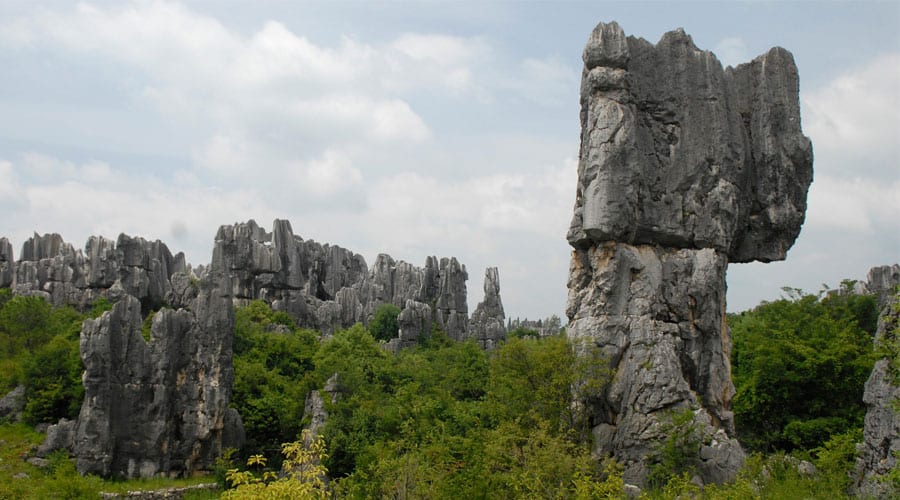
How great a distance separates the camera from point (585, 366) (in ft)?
62.5

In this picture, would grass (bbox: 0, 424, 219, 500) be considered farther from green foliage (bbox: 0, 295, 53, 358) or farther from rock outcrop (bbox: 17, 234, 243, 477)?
green foliage (bbox: 0, 295, 53, 358)

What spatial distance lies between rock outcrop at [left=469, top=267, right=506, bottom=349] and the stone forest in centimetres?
2368

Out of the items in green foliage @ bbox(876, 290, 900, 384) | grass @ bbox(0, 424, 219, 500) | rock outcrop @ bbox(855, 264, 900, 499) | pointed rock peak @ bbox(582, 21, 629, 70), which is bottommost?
grass @ bbox(0, 424, 219, 500)

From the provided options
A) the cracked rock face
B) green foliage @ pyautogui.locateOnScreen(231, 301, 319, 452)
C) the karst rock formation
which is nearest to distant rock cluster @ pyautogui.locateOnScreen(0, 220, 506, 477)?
the cracked rock face

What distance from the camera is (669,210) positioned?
66.2 ft

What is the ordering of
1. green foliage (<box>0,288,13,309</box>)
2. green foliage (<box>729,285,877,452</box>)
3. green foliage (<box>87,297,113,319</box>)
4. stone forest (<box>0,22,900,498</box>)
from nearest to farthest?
stone forest (<box>0,22,900,498</box>) → green foliage (<box>729,285,877,452</box>) → green foliage (<box>87,297,113,319</box>) → green foliage (<box>0,288,13,309</box>)

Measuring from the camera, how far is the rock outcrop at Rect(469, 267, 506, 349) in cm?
6034

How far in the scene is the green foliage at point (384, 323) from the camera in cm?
6320

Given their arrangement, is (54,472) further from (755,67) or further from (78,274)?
(78,274)

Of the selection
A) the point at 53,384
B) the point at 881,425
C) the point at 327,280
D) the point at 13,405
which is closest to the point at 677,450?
the point at 881,425

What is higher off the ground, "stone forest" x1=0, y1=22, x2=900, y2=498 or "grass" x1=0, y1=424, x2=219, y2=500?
"stone forest" x1=0, y1=22, x2=900, y2=498

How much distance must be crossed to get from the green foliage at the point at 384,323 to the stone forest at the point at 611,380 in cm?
2710

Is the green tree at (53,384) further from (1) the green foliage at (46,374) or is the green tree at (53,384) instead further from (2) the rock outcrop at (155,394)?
(2) the rock outcrop at (155,394)

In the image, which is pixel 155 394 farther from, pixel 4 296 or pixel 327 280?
pixel 327 280
